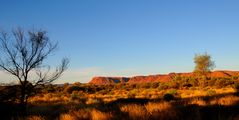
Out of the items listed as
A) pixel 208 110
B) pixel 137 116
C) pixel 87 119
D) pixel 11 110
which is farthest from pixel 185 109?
pixel 11 110

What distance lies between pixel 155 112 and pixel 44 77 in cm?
903

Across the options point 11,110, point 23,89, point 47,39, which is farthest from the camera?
point 47,39

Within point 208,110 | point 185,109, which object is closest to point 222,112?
point 208,110

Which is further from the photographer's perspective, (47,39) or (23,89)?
(47,39)

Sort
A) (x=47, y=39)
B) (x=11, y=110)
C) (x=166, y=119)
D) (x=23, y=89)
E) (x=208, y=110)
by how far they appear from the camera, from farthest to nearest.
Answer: (x=47, y=39) < (x=23, y=89) < (x=11, y=110) < (x=208, y=110) < (x=166, y=119)

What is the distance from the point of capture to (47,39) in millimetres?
18516

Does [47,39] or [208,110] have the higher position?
[47,39]

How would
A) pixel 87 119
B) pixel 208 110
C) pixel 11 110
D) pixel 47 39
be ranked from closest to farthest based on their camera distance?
pixel 87 119 → pixel 208 110 → pixel 11 110 → pixel 47 39

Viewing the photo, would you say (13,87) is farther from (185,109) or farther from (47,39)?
(185,109)

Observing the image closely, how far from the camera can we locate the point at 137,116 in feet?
33.7

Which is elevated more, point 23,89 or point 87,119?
point 23,89

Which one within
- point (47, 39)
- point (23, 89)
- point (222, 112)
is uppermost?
point (47, 39)

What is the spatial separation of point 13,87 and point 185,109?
31.6 ft

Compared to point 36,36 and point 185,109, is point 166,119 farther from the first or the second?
point 36,36
